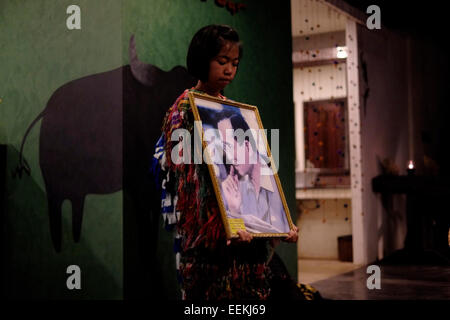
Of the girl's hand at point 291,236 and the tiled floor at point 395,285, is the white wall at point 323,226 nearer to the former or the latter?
the tiled floor at point 395,285

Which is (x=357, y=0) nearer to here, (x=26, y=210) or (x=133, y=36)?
(x=133, y=36)

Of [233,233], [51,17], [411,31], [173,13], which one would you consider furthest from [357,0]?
[233,233]

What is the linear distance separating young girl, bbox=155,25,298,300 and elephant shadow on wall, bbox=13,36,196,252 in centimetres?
102

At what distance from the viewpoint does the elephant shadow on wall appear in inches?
127

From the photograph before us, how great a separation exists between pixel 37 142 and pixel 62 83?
1.26ft

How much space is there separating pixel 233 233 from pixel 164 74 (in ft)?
5.72

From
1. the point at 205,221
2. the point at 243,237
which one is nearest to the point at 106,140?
the point at 205,221

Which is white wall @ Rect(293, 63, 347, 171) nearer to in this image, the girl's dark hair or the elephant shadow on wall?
the elephant shadow on wall

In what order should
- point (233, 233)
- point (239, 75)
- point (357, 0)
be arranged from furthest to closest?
point (357, 0)
point (239, 75)
point (233, 233)

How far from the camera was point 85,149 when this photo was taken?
130 inches

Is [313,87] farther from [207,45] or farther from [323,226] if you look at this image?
[207,45]

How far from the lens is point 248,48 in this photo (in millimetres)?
4277

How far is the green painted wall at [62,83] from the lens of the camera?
3238 millimetres

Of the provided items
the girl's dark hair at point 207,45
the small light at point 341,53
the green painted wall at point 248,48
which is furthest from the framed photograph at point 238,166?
the small light at point 341,53
